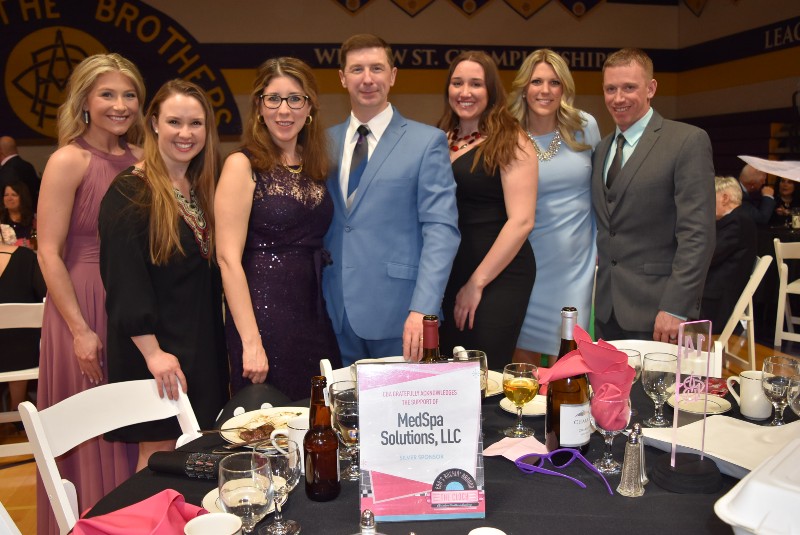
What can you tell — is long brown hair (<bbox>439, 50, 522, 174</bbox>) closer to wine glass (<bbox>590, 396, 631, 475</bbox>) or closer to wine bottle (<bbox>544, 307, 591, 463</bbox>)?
wine bottle (<bbox>544, 307, 591, 463</bbox>)

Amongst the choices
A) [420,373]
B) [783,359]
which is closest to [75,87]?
[420,373]

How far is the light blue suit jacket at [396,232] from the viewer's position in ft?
8.15

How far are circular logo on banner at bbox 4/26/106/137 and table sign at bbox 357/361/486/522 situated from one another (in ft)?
29.7

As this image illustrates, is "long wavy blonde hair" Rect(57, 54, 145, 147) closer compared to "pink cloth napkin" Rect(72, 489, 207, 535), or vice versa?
"pink cloth napkin" Rect(72, 489, 207, 535)

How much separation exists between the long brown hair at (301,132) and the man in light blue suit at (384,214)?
0.12 m

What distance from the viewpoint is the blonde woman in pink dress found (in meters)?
2.46

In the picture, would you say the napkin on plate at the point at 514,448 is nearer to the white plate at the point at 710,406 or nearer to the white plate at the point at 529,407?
the white plate at the point at 529,407

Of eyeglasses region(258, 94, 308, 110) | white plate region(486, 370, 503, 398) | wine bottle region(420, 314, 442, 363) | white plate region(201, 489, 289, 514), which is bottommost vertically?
white plate region(201, 489, 289, 514)

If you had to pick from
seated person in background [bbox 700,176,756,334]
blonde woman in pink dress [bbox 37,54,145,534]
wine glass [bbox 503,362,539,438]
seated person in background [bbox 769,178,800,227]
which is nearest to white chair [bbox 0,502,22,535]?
wine glass [bbox 503,362,539,438]

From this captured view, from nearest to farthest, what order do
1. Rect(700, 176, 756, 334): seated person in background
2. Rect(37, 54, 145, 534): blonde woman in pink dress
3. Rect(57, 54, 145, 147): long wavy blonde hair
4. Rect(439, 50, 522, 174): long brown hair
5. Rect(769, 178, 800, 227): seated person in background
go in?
Rect(37, 54, 145, 534): blonde woman in pink dress, Rect(57, 54, 145, 147): long wavy blonde hair, Rect(439, 50, 522, 174): long brown hair, Rect(700, 176, 756, 334): seated person in background, Rect(769, 178, 800, 227): seated person in background

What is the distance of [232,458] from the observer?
1.24 m

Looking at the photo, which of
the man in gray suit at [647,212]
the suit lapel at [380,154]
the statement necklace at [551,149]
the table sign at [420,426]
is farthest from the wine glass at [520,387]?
the statement necklace at [551,149]

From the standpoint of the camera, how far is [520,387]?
5.21ft

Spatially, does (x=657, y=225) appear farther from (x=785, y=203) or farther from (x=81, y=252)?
A: (x=785, y=203)
